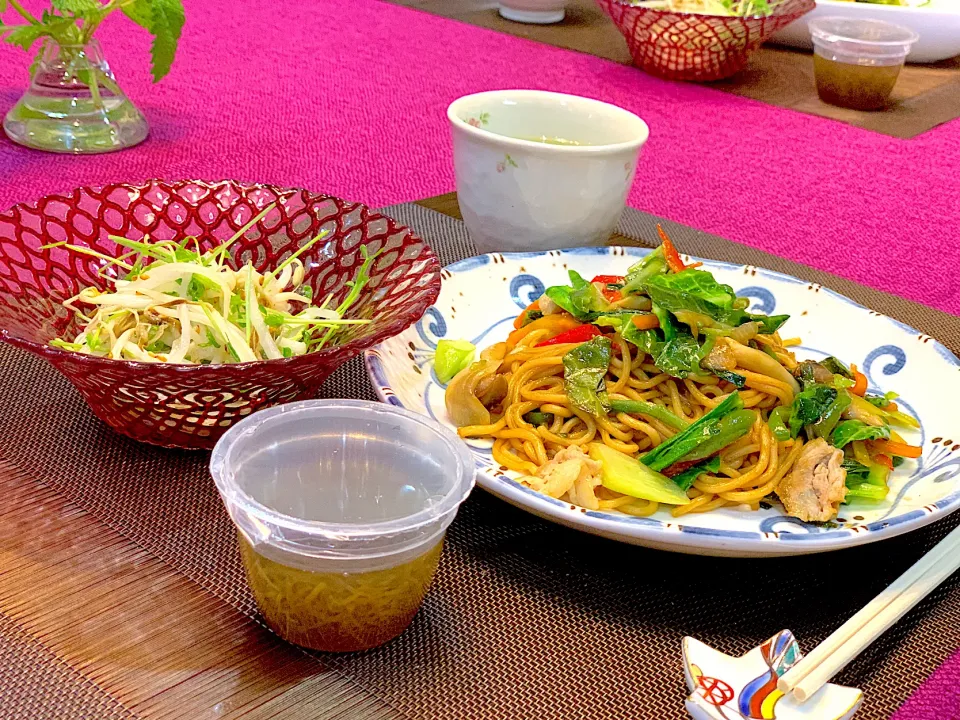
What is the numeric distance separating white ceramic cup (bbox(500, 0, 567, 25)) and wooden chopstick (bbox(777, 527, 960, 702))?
259 centimetres

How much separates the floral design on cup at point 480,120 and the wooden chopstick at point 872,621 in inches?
32.5

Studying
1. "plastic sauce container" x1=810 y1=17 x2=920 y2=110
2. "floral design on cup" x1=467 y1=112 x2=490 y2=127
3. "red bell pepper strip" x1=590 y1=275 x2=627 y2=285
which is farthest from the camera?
"plastic sauce container" x1=810 y1=17 x2=920 y2=110

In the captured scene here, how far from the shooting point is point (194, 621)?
734 millimetres

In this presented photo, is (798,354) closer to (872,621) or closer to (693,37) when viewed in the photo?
(872,621)

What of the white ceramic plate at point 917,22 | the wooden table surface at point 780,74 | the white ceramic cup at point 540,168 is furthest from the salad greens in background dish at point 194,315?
the white ceramic plate at point 917,22

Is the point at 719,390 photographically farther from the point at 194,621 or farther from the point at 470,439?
the point at 194,621

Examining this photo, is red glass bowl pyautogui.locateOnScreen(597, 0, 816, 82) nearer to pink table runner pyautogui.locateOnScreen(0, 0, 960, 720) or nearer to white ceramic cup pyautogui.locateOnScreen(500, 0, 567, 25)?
pink table runner pyautogui.locateOnScreen(0, 0, 960, 720)

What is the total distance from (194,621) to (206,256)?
0.37 metres

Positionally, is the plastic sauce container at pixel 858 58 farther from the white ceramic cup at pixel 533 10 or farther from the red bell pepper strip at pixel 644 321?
the red bell pepper strip at pixel 644 321

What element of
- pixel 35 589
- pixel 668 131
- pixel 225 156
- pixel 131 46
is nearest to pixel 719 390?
pixel 35 589

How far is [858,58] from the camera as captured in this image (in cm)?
241

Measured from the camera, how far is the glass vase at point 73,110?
66.9 inches

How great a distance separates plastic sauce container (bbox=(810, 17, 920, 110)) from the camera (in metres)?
2.39

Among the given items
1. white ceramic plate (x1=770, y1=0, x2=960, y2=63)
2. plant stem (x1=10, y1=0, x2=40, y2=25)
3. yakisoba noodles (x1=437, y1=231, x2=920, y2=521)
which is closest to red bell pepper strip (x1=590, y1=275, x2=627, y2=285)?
yakisoba noodles (x1=437, y1=231, x2=920, y2=521)
